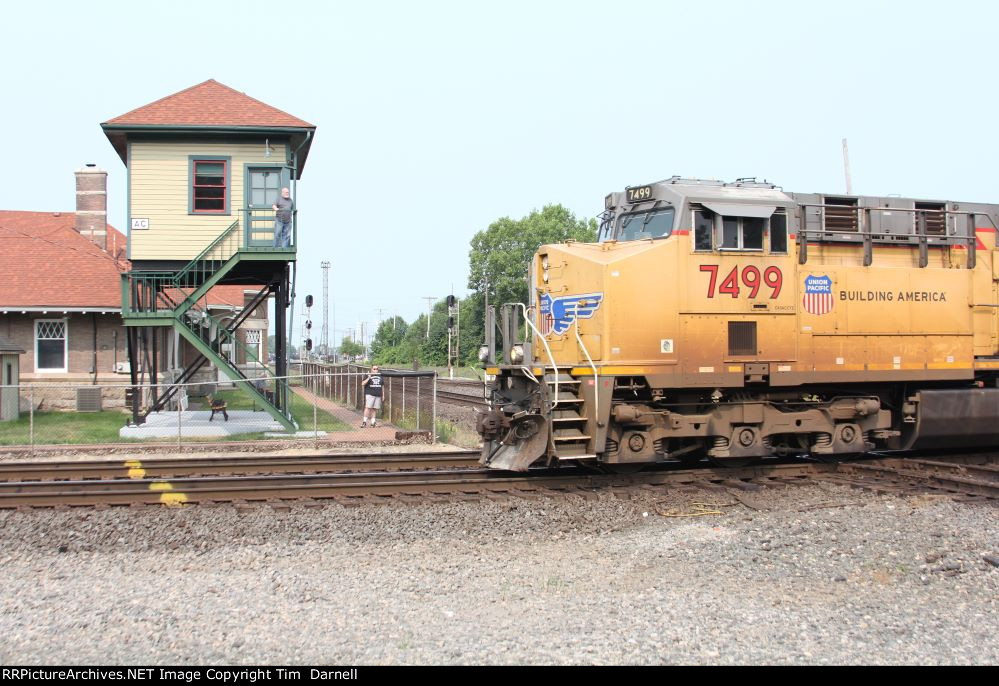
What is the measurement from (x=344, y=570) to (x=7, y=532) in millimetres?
4066

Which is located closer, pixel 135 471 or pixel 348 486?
pixel 348 486

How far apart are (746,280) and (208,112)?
14881mm

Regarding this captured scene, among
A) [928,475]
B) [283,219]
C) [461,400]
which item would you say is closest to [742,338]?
[928,475]

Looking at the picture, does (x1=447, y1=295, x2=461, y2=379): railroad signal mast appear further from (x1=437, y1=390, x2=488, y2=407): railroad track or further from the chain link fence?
(x1=437, y1=390, x2=488, y2=407): railroad track

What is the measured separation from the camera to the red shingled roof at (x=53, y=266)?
24.1 meters

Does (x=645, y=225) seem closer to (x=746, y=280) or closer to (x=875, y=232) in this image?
(x=746, y=280)

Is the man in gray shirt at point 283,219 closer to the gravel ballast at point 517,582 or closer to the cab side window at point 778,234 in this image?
the gravel ballast at point 517,582

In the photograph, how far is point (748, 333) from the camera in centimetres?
1023

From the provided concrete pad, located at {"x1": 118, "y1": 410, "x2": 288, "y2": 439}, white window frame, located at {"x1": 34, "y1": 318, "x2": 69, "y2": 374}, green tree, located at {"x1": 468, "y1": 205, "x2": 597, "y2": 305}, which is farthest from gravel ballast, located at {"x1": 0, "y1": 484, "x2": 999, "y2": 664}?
green tree, located at {"x1": 468, "y1": 205, "x2": 597, "y2": 305}

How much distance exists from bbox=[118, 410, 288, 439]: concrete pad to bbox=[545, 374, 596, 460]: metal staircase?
9158 millimetres

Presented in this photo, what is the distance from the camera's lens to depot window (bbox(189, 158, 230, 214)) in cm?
1917

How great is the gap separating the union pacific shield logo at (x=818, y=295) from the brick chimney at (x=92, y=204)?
26.5 metres

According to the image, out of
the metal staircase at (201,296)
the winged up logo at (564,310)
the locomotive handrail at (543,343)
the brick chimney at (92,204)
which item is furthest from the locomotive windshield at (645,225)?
the brick chimney at (92,204)

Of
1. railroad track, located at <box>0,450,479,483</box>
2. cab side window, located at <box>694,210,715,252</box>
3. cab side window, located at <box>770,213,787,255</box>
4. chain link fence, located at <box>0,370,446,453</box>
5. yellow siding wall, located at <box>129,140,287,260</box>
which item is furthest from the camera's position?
yellow siding wall, located at <box>129,140,287,260</box>
